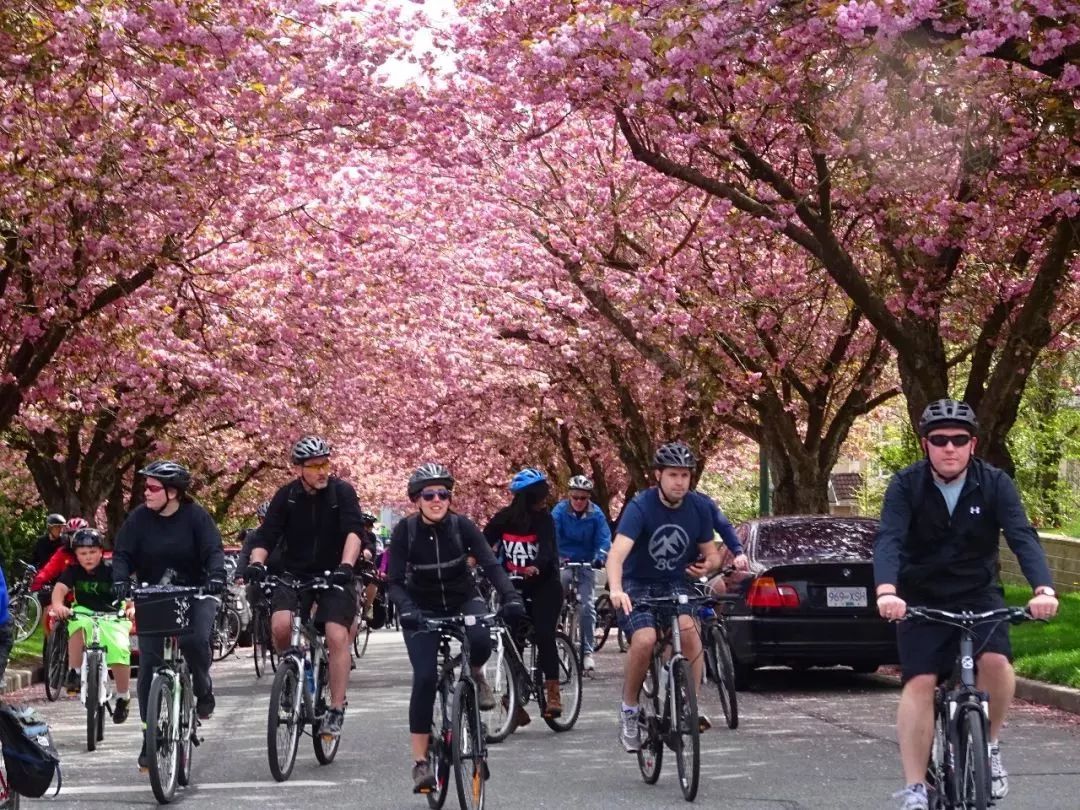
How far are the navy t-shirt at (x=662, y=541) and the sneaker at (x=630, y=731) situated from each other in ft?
2.45

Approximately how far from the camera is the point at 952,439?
6.94 metres

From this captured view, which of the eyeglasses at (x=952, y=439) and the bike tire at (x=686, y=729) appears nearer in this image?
the eyeglasses at (x=952, y=439)

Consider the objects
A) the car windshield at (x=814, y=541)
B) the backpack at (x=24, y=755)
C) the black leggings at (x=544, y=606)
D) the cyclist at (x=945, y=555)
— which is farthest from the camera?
the car windshield at (x=814, y=541)

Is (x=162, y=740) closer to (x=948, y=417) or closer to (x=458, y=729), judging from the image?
(x=458, y=729)

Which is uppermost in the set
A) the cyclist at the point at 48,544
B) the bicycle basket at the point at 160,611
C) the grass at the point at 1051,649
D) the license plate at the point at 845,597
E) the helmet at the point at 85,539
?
the cyclist at the point at 48,544

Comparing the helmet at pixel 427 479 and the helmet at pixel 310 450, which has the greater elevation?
the helmet at pixel 310 450

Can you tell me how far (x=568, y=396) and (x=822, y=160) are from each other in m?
22.8

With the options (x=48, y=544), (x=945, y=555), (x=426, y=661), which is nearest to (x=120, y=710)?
(x=426, y=661)

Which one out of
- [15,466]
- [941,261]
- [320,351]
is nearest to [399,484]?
[15,466]

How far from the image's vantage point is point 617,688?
52.5ft

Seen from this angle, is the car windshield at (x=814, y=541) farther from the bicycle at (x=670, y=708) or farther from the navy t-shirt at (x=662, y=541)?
the bicycle at (x=670, y=708)

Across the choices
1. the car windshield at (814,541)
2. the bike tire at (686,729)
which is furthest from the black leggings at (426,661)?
the car windshield at (814,541)

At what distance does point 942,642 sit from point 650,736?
2902 millimetres

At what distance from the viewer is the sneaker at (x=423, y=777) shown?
8.59 metres
